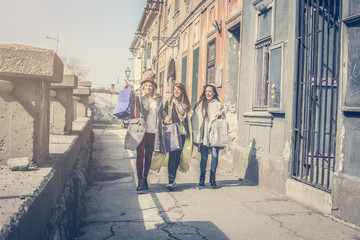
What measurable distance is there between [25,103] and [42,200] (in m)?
1.18

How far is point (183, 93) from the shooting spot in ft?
18.9

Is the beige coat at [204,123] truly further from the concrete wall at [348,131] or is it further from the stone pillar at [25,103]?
the stone pillar at [25,103]

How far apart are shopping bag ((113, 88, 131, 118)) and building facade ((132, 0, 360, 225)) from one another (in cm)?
224

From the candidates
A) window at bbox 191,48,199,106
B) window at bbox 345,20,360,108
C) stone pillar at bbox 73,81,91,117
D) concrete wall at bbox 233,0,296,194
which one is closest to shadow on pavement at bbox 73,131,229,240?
concrete wall at bbox 233,0,296,194

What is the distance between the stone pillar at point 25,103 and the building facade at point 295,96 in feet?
10.3

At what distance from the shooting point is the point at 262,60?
658 centimetres

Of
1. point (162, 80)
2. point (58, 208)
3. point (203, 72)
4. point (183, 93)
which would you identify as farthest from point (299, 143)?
point (162, 80)

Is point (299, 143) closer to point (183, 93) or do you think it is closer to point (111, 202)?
point (183, 93)

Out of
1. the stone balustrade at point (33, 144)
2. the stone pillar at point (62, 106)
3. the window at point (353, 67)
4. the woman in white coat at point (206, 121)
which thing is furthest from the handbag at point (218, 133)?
the stone balustrade at point (33, 144)

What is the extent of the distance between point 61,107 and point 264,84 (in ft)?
11.4

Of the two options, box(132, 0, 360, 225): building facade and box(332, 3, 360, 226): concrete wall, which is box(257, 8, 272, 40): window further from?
box(332, 3, 360, 226): concrete wall

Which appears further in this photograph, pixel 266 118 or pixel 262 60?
pixel 262 60

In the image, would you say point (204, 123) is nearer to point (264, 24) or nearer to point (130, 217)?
point (264, 24)

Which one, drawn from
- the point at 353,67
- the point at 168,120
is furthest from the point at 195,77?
the point at 353,67
